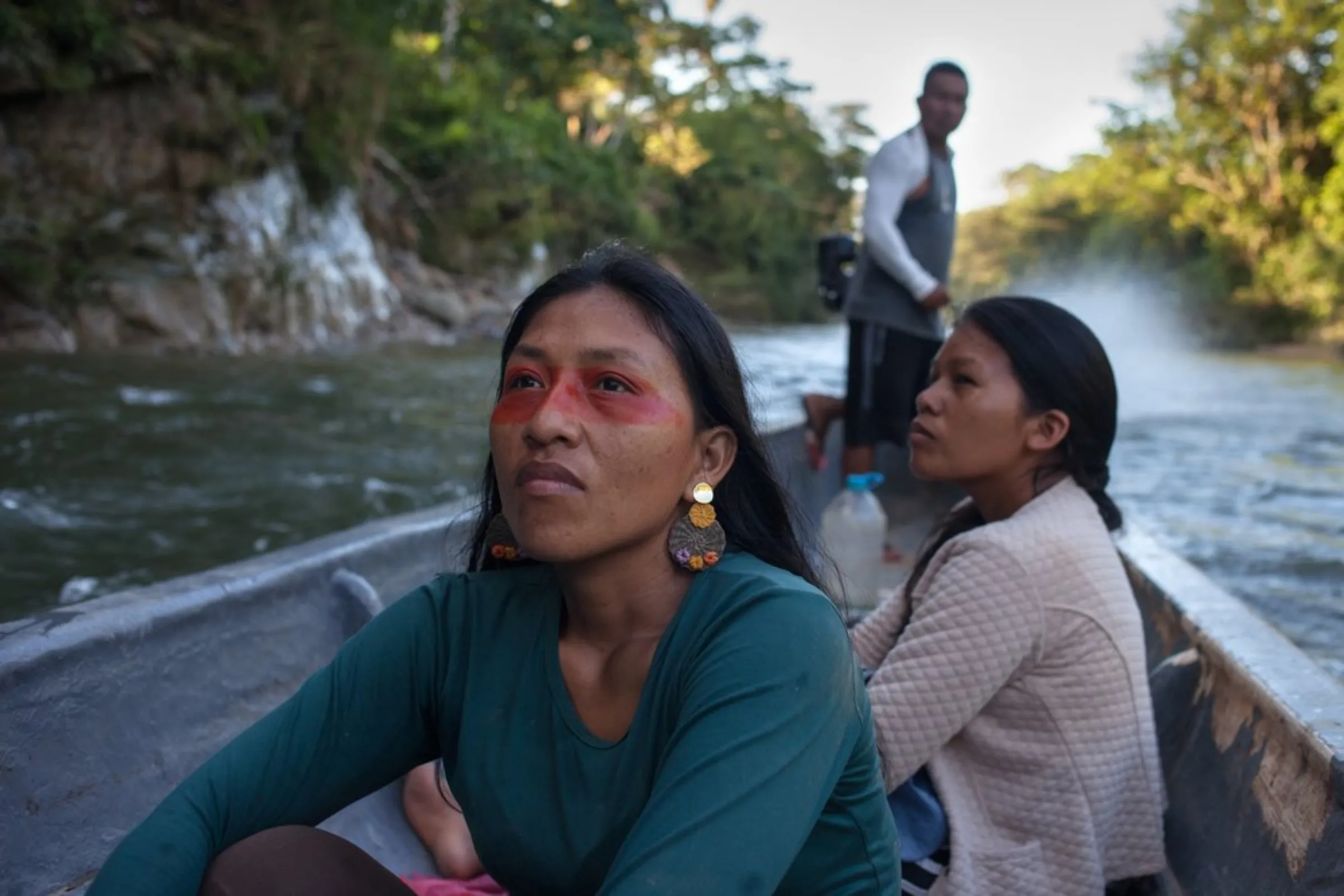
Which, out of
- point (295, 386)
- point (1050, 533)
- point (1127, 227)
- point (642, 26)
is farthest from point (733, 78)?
point (1050, 533)

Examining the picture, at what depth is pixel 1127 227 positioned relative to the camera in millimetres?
37750

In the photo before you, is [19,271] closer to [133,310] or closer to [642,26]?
[133,310]

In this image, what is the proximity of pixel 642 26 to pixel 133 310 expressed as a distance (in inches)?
1025

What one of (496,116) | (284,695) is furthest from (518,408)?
A: (496,116)

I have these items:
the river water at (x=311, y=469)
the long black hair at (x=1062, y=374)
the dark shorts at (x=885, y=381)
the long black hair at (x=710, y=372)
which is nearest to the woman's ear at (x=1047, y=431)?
the long black hair at (x=1062, y=374)

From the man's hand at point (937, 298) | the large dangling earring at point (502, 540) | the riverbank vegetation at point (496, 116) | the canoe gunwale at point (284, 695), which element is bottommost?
the canoe gunwale at point (284, 695)

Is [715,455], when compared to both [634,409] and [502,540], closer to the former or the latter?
[634,409]

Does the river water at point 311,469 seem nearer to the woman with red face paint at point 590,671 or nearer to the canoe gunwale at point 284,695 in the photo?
the woman with red face paint at point 590,671

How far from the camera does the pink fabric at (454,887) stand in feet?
5.79

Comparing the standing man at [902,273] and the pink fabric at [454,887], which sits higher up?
the standing man at [902,273]

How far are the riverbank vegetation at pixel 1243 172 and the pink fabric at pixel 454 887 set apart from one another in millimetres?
28437

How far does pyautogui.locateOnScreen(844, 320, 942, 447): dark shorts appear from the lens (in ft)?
14.6

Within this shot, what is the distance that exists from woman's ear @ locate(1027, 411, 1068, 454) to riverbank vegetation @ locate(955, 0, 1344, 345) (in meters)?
27.7

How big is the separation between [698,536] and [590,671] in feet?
0.60
